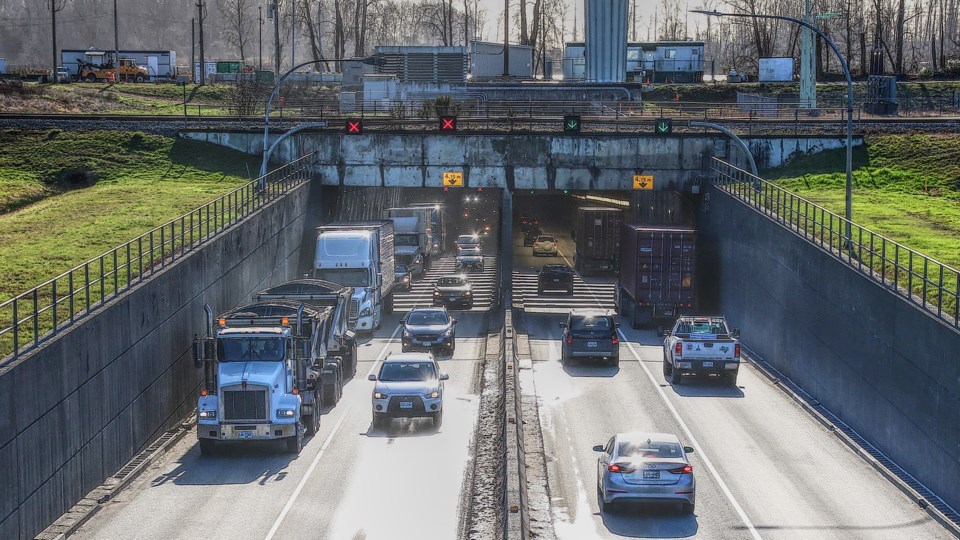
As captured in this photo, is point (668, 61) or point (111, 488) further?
point (668, 61)

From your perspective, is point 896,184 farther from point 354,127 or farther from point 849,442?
point 849,442

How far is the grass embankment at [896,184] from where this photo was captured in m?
43.1

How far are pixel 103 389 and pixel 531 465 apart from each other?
9.48 m

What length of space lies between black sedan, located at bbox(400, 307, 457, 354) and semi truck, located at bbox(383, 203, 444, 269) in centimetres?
2097

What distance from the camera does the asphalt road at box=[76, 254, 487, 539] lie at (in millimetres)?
22969

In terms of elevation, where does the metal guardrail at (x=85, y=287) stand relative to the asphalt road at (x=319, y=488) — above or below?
above

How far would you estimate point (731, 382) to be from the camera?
3719 centimetres

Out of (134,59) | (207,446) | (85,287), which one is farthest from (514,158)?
(134,59)

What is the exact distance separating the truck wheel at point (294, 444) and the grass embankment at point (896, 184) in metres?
20.6

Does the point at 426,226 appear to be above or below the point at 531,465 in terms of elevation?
above

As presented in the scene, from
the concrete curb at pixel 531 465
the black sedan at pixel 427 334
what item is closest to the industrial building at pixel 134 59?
the black sedan at pixel 427 334

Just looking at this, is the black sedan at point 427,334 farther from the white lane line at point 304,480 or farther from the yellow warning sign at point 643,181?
the yellow warning sign at point 643,181

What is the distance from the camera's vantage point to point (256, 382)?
28438 millimetres

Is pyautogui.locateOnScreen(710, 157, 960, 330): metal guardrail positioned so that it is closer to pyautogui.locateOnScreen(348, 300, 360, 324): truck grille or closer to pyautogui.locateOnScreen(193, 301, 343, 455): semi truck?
pyautogui.locateOnScreen(193, 301, 343, 455): semi truck
